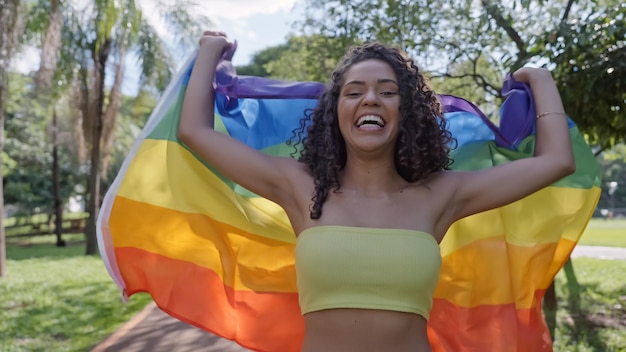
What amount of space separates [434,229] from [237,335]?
127cm

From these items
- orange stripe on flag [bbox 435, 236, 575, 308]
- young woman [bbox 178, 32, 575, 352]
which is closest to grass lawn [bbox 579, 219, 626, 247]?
orange stripe on flag [bbox 435, 236, 575, 308]

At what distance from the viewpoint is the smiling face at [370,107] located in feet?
8.12

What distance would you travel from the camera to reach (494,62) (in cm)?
953

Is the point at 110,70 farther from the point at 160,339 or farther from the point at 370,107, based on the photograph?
the point at 370,107

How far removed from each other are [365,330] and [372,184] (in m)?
0.58

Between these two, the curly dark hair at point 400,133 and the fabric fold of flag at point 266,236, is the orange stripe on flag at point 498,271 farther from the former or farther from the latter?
the curly dark hair at point 400,133

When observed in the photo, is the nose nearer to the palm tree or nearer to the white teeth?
the white teeth

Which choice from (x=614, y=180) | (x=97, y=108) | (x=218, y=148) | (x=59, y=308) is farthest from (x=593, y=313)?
(x=614, y=180)

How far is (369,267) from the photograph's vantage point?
232cm

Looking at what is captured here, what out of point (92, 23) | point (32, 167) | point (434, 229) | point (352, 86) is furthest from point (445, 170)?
point (32, 167)

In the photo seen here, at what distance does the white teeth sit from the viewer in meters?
2.48

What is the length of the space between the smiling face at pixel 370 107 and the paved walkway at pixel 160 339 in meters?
5.33

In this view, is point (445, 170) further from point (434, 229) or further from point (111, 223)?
point (111, 223)

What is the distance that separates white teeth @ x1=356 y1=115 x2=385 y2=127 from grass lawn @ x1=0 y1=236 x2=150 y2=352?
5917mm
